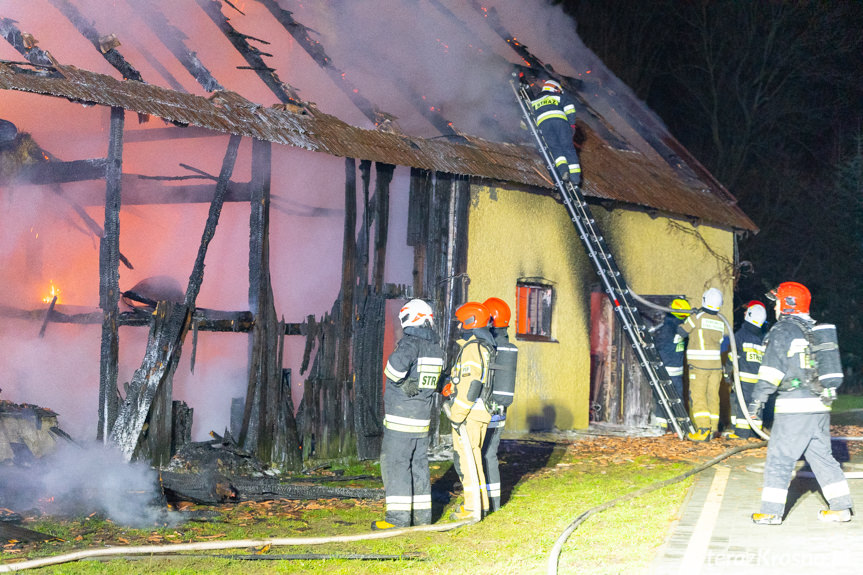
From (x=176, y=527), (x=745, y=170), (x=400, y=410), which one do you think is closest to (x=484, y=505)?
(x=400, y=410)

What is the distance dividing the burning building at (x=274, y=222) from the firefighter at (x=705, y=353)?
1478 mm

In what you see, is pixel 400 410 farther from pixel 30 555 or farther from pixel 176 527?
pixel 30 555

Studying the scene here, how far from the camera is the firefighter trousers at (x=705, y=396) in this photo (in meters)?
→ 13.3

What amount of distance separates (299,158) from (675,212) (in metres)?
6.42

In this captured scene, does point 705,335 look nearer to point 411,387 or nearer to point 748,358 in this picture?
point 748,358

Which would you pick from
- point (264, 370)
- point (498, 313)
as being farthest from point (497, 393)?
point (264, 370)

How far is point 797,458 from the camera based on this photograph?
7.50 metres

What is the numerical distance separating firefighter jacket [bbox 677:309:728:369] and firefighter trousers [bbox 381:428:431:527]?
6.90 meters

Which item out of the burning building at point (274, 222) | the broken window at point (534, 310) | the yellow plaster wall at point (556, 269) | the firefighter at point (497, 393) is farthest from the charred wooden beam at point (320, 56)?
the firefighter at point (497, 393)

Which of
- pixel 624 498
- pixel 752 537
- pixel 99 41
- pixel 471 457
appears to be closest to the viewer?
pixel 752 537

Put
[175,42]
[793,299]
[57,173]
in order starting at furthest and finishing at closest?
[57,173] < [175,42] < [793,299]

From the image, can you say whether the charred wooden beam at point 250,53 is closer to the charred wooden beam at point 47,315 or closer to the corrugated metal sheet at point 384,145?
the corrugated metal sheet at point 384,145

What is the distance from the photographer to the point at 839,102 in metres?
31.5

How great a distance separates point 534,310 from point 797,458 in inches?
270
